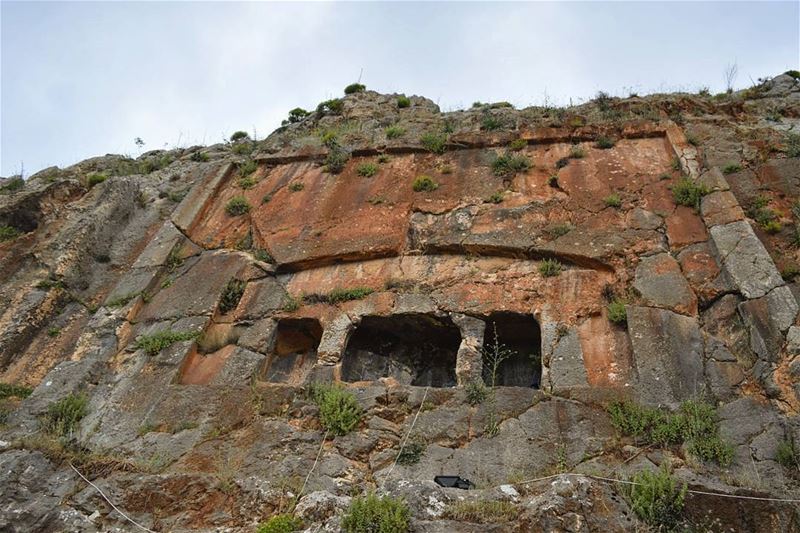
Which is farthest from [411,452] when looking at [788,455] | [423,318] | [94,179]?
[94,179]

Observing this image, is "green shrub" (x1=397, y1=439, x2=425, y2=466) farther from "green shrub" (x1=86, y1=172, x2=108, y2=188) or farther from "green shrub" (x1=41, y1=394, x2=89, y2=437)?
"green shrub" (x1=86, y1=172, x2=108, y2=188)

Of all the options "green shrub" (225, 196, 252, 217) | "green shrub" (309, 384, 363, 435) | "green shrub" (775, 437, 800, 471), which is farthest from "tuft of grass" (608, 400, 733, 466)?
"green shrub" (225, 196, 252, 217)

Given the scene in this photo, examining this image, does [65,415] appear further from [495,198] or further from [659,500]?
[659,500]

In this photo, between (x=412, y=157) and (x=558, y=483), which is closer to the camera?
(x=558, y=483)

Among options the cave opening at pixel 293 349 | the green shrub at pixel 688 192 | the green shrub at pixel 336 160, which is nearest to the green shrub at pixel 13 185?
the green shrub at pixel 336 160

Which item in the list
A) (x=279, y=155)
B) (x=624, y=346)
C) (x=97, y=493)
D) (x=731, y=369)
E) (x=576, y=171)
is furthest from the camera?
(x=279, y=155)

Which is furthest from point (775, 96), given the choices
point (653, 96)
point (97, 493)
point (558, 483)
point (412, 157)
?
point (97, 493)

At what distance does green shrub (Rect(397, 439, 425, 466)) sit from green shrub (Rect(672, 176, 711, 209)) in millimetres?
5168

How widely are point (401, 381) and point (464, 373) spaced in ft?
3.74

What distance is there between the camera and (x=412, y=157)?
11.8 meters

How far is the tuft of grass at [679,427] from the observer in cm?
624

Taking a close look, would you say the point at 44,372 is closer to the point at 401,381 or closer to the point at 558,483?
the point at 401,381

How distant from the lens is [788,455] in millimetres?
5980

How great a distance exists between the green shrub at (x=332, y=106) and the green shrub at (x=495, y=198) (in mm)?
6339
